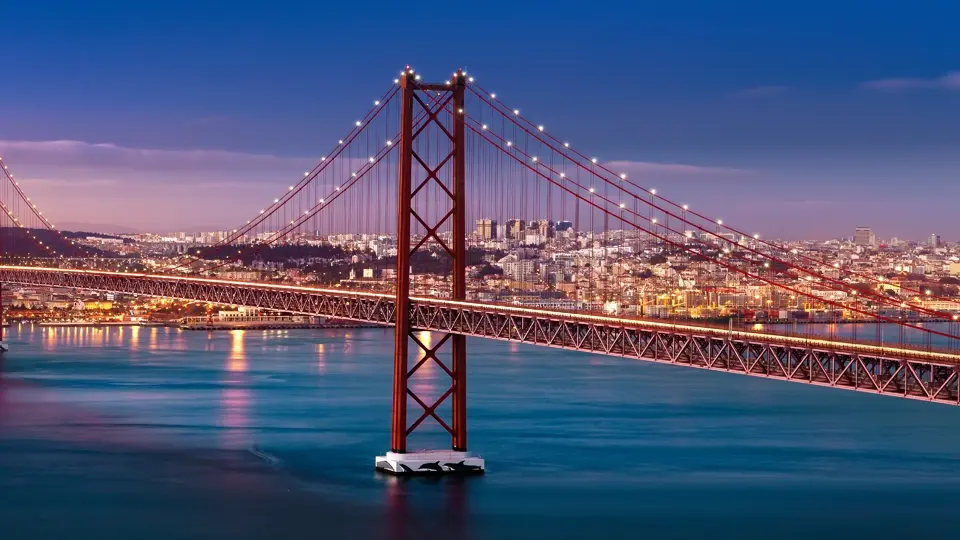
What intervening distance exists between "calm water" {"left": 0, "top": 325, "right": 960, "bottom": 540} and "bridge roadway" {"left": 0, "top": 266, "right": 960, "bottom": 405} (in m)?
2.51

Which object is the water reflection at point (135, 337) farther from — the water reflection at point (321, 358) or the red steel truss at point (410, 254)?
the red steel truss at point (410, 254)

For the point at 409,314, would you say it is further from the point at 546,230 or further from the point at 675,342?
the point at 546,230

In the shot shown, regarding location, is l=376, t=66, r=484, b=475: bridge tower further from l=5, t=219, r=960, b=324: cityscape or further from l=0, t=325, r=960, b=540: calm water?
l=5, t=219, r=960, b=324: cityscape

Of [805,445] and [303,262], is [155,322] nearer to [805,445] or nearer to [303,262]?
[303,262]

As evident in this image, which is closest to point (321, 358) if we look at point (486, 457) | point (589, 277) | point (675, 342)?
point (589, 277)

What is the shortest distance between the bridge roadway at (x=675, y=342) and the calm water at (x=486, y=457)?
2.51 m

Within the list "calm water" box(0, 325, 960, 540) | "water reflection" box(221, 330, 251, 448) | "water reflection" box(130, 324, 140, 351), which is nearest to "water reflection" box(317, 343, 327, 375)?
"calm water" box(0, 325, 960, 540)

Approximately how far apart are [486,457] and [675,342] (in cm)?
696

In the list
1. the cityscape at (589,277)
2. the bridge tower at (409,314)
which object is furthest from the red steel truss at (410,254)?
the cityscape at (589,277)

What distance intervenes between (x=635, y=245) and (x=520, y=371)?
1089 cm

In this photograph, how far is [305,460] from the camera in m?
32.5

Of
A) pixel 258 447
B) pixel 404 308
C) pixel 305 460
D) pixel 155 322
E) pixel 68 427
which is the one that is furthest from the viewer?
pixel 155 322

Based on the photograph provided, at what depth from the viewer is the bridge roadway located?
2266 cm

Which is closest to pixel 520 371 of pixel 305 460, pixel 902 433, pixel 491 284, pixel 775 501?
pixel 491 284
